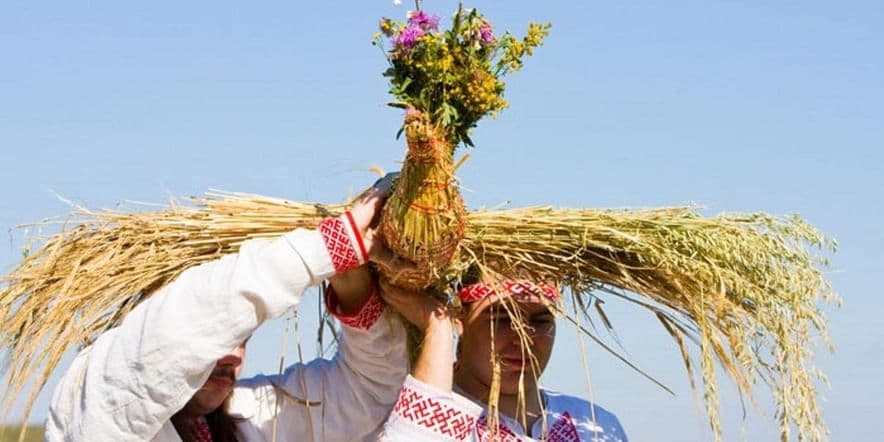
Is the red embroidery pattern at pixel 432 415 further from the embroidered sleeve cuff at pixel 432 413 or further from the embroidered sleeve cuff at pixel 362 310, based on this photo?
the embroidered sleeve cuff at pixel 362 310

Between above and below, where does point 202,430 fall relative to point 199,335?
below

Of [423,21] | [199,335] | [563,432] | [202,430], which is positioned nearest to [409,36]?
[423,21]

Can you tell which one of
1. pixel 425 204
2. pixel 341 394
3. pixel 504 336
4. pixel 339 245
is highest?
pixel 425 204

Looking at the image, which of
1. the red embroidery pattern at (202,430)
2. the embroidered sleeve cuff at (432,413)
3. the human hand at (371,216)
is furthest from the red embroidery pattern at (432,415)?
the red embroidery pattern at (202,430)

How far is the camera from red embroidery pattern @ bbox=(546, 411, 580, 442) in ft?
13.3

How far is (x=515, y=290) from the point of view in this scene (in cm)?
373

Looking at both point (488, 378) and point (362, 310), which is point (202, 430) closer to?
point (362, 310)

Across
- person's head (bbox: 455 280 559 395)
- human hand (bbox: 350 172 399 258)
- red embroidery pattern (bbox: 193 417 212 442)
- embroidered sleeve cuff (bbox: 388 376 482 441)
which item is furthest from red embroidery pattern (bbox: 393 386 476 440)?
red embroidery pattern (bbox: 193 417 212 442)

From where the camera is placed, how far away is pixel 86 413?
3270 mm

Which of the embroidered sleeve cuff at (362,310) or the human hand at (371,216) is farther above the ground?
the human hand at (371,216)

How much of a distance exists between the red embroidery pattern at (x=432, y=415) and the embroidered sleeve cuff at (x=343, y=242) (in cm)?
36

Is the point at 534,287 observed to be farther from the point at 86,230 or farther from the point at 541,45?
the point at 86,230

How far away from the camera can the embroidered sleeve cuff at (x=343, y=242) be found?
3406 millimetres

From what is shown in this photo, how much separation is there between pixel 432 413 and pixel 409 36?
898 mm
